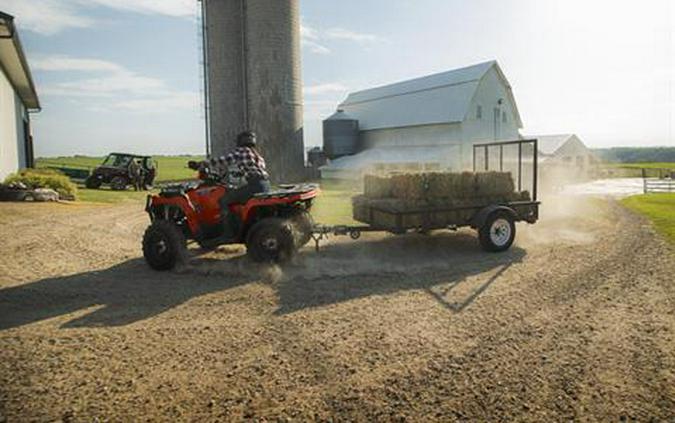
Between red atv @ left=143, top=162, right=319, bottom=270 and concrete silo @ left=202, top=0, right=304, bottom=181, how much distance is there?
27.1 meters

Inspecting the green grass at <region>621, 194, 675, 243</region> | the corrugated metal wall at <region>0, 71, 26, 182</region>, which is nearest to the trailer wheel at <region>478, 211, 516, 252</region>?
the green grass at <region>621, 194, 675, 243</region>

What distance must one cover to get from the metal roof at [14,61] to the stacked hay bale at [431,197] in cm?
1245

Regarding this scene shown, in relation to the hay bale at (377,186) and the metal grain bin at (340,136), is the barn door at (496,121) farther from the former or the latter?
the hay bale at (377,186)

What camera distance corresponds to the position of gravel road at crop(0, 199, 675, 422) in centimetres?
410

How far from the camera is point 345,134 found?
158 ft

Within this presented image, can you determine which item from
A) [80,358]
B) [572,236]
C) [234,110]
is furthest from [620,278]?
[234,110]

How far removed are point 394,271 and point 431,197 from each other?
7.13 ft

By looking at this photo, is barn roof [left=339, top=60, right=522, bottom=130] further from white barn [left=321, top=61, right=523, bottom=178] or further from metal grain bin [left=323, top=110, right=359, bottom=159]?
metal grain bin [left=323, top=110, right=359, bottom=159]

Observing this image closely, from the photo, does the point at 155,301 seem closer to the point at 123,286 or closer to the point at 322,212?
the point at 123,286

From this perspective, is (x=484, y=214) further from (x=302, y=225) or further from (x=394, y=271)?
(x=302, y=225)

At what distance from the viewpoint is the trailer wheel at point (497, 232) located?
404 inches

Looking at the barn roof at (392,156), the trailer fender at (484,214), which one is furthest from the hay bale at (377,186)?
the barn roof at (392,156)

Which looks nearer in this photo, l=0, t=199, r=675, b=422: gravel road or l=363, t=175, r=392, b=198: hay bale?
l=0, t=199, r=675, b=422: gravel road

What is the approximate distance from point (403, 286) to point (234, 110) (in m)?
30.1
